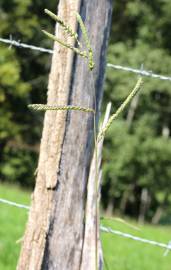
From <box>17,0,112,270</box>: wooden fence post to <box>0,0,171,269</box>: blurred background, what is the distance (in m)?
21.7

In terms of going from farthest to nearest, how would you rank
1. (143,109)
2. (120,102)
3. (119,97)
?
(143,109) < (120,102) < (119,97)

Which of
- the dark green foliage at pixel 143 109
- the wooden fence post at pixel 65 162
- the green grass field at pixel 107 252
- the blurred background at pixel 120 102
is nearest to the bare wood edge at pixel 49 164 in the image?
the wooden fence post at pixel 65 162

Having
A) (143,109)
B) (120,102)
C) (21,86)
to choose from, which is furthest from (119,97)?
(21,86)

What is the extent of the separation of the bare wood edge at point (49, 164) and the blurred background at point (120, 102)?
21681 mm

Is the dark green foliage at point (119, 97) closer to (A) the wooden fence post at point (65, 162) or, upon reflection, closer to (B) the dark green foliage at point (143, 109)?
(B) the dark green foliage at point (143, 109)

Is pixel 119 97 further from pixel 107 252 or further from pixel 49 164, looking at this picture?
pixel 49 164

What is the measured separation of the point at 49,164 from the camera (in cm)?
221

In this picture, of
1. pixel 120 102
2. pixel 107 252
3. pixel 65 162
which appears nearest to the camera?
pixel 65 162

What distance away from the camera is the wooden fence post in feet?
7.18

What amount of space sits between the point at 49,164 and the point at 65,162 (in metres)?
0.05

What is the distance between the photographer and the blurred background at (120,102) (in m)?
25.3

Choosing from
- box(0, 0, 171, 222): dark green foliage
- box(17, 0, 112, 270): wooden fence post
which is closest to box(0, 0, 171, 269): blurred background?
box(0, 0, 171, 222): dark green foliage

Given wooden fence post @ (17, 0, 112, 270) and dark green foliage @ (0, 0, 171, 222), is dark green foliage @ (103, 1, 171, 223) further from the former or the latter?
wooden fence post @ (17, 0, 112, 270)

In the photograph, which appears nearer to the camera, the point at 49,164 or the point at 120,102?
the point at 49,164
